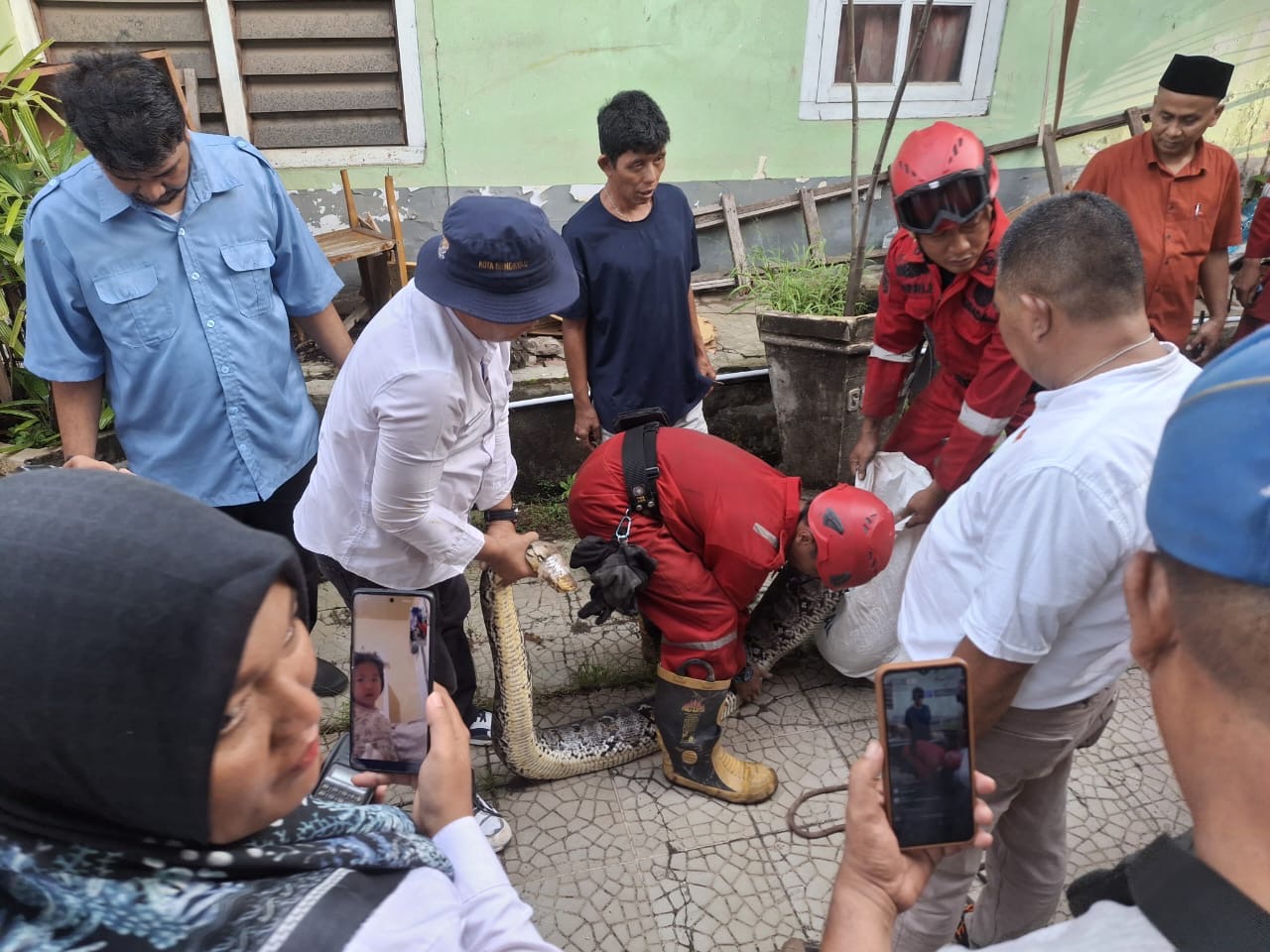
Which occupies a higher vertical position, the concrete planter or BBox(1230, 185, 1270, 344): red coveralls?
BBox(1230, 185, 1270, 344): red coveralls

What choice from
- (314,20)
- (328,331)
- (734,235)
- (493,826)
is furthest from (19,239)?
(734,235)

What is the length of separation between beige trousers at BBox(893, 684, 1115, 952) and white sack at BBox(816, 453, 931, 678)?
32.3 inches

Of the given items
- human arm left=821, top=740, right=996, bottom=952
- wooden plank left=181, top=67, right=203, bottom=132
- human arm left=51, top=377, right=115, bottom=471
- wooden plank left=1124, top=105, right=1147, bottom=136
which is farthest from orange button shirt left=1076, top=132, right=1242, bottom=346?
wooden plank left=181, top=67, right=203, bottom=132

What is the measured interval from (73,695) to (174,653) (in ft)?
0.26

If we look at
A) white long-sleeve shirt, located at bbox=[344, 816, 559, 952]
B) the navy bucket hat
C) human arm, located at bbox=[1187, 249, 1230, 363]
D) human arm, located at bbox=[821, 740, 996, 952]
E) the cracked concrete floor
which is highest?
the navy bucket hat

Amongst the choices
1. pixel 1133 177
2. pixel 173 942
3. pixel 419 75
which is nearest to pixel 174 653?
pixel 173 942

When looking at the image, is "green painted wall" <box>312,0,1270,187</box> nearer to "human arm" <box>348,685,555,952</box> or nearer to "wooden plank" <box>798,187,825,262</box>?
"wooden plank" <box>798,187,825,262</box>

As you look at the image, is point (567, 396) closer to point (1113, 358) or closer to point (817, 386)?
point (817, 386)

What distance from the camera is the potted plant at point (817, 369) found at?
12.3 feet

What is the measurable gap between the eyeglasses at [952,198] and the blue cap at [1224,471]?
188 centimetres

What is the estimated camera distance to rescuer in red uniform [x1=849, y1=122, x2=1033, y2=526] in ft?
8.09

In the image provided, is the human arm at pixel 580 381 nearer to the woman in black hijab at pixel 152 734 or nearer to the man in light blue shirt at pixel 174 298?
the man in light blue shirt at pixel 174 298

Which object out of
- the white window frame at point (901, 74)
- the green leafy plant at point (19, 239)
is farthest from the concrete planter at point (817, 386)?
the green leafy plant at point (19, 239)

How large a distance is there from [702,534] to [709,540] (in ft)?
0.17
